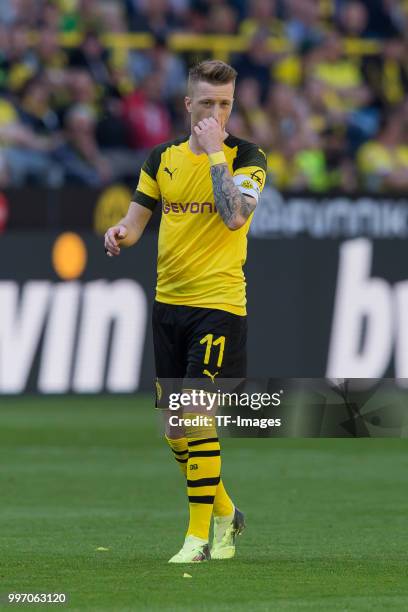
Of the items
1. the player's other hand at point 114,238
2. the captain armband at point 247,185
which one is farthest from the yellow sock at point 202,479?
the captain armband at point 247,185

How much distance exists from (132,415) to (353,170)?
6.44m

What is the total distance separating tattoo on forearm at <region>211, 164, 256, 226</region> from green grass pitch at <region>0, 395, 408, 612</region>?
1.61m

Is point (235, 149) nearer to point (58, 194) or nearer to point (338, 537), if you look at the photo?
point (338, 537)

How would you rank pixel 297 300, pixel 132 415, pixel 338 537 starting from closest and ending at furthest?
pixel 338 537 < pixel 132 415 < pixel 297 300

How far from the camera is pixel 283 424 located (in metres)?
7.81

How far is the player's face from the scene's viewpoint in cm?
750

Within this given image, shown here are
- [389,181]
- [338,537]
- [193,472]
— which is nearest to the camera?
[193,472]

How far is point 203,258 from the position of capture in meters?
7.69

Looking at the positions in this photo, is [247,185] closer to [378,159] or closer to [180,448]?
[180,448]

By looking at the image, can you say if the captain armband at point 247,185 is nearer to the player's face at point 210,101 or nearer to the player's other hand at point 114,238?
the player's face at point 210,101

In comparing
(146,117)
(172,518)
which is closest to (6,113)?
(146,117)

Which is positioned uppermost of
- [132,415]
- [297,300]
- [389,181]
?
[389,181]

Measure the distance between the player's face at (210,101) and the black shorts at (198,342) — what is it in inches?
35.5

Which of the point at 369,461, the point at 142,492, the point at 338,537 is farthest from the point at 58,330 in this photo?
the point at 338,537
